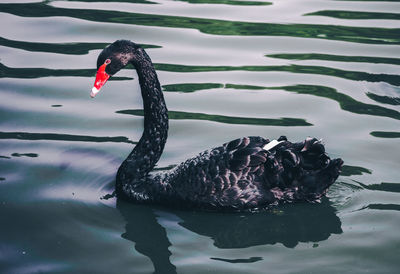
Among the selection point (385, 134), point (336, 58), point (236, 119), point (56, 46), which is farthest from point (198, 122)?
point (56, 46)

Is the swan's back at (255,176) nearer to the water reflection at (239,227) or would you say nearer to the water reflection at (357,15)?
the water reflection at (239,227)

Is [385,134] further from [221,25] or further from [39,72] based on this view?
[39,72]

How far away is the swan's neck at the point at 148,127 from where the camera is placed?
19.6 ft

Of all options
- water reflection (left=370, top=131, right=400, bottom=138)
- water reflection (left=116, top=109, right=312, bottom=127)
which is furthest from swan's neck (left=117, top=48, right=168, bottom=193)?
water reflection (left=370, top=131, right=400, bottom=138)

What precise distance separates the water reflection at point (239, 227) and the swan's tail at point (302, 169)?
162 mm

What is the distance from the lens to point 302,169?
5.72m

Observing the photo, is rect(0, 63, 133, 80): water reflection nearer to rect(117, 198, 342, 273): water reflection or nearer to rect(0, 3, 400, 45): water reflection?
rect(0, 3, 400, 45): water reflection

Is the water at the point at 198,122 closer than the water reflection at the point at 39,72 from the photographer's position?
Yes

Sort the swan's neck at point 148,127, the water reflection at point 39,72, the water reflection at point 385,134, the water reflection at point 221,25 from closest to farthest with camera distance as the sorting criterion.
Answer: the swan's neck at point 148,127 → the water reflection at point 385,134 → the water reflection at point 39,72 → the water reflection at point 221,25

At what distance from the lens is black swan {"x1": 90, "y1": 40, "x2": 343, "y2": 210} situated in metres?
5.67

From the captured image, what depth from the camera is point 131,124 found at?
722 centimetres

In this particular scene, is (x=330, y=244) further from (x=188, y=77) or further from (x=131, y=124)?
(x=188, y=77)

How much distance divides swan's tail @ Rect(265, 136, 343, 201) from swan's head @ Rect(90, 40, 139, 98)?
4.27 feet

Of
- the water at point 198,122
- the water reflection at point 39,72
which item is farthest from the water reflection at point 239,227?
the water reflection at point 39,72
